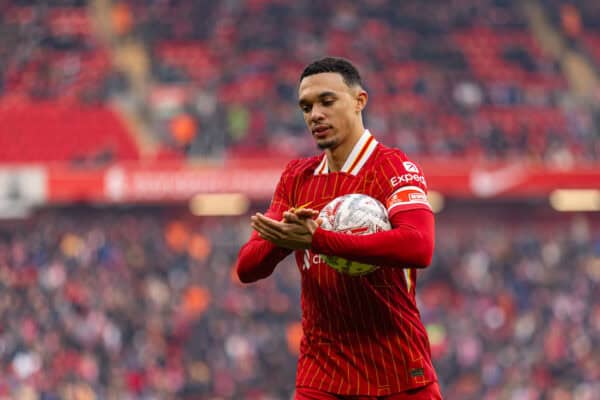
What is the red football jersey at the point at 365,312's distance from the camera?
13.6 ft

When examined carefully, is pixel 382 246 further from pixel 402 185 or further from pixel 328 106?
pixel 328 106

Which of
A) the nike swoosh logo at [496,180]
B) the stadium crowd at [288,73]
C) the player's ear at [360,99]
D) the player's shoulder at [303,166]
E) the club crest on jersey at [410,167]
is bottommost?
the club crest on jersey at [410,167]

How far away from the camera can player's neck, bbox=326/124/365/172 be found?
13.9 feet

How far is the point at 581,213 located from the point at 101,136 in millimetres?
9972

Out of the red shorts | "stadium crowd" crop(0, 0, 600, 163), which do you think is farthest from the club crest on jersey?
"stadium crowd" crop(0, 0, 600, 163)

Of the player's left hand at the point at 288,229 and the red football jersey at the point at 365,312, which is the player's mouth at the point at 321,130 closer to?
the red football jersey at the point at 365,312

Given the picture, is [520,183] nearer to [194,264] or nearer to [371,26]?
[371,26]

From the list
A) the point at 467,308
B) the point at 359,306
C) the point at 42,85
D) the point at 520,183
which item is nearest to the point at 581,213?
the point at 520,183

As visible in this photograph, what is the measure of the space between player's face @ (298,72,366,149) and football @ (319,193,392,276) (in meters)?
0.27

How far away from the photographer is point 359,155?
425cm

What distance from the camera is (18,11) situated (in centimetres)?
2305

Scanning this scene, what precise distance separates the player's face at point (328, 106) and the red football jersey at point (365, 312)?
13cm

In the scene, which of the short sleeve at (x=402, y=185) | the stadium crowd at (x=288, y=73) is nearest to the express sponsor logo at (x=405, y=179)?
the short sleeve at (x=402, y=185)

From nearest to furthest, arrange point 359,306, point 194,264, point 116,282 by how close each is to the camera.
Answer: point 359,306
point 116,282
point 194,264
